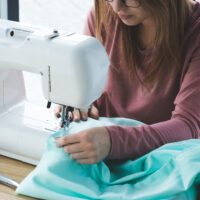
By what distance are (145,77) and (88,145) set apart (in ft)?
1.54

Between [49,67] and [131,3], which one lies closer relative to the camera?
[49,67]

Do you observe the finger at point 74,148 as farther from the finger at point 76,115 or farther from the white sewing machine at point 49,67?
the finger at point 76,115

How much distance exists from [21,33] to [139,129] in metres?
0.42

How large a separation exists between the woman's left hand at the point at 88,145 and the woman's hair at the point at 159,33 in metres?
0.41

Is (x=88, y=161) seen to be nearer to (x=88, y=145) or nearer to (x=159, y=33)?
(x=88, y=145)

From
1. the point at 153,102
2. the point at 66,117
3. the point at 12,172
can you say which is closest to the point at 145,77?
the point at 153,102

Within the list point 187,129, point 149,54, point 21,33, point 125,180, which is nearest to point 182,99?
point 187,129

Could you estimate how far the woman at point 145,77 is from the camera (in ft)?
3.55

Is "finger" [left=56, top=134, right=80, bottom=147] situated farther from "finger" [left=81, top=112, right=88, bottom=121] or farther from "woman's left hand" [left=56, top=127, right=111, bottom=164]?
"finger" [left=81, top=112, right=88, bottom=121]

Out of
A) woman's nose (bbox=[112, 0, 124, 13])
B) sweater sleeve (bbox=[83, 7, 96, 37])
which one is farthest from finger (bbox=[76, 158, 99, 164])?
sweater sleeve (bbox=[83, 7, 96, 37])

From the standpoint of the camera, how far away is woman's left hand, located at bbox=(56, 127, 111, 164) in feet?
3.35

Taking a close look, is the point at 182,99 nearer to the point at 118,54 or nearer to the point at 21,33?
the point at 118,54

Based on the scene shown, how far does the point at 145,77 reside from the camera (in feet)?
4.64

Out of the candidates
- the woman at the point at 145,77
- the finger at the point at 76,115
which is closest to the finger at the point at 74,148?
the woman at the point at 145,77
